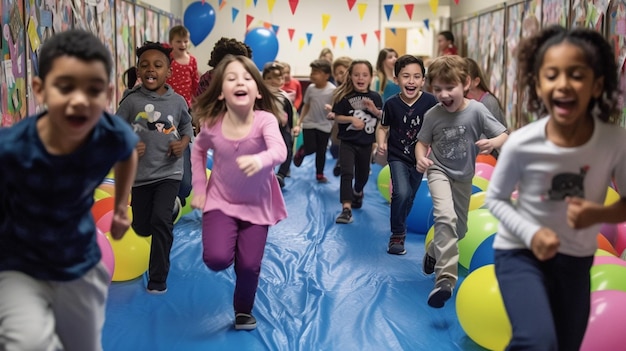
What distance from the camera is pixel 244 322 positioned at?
11.5 feet

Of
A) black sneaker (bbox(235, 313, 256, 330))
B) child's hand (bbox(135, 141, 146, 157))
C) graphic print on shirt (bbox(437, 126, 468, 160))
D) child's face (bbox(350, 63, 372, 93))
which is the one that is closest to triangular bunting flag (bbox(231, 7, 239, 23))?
child's face (bbox(350, 63, 372, 93))

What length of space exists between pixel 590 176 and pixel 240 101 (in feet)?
5.89

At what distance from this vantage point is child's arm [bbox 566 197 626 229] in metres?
2.00

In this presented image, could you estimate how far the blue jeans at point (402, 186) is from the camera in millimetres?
4773

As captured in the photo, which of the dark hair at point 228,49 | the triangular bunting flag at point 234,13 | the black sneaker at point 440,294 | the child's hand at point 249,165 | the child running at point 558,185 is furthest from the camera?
the triangular bunting flag at point 234,13

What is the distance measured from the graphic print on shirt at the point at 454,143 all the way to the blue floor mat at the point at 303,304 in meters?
0.87

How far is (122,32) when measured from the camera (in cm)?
792

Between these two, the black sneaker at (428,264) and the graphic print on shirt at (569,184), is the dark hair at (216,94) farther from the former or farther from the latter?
the graphic print on shirt at (569,184)

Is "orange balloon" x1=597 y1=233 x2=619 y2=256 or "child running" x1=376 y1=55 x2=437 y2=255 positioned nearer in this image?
"orange balloon" x1=597 y1=233 x2=619 y2=256

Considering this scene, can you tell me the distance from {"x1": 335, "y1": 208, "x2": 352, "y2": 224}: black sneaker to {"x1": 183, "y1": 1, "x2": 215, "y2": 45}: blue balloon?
18.7 ft

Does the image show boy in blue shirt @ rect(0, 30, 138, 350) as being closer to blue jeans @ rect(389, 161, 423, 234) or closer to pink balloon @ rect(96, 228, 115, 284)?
pink balloon @ rect(96, 228, 115, 284)

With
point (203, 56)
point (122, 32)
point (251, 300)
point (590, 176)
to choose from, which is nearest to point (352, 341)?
point (251, 300)

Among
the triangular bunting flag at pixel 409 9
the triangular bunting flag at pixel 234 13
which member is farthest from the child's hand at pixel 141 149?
the triangular bunting flag at pixel 409 9

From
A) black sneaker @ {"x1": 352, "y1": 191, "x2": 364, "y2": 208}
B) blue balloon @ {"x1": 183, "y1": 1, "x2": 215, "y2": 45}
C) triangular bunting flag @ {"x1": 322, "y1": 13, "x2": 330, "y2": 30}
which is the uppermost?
triangular bunting flag @ {"x1": 322, "y1": 13, "x2": 330, "y2": 30}
